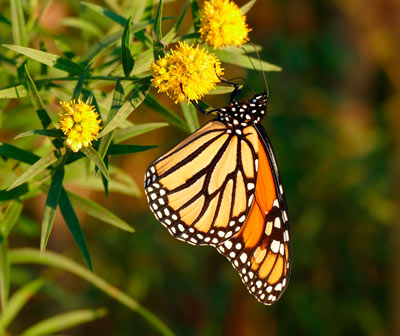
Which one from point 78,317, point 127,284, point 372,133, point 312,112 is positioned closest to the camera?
point 78,317

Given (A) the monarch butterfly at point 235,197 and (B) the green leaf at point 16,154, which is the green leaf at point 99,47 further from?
(A) the monarch butterfly at point 235,197

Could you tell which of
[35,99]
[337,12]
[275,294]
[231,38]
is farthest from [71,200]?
[337,12]

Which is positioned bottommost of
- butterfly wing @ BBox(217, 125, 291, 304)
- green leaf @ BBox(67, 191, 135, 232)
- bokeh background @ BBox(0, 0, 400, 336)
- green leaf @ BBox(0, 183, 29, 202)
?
bokeh background @ BBox(0, 0, 400, 336)

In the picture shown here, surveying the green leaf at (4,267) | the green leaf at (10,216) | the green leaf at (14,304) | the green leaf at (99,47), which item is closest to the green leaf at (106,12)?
the green leaf at (99,47)

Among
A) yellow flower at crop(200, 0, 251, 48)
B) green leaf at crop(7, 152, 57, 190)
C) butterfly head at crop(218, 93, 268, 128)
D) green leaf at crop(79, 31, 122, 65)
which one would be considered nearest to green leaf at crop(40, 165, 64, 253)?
green leaf at crop(7, 152, 57, 190)

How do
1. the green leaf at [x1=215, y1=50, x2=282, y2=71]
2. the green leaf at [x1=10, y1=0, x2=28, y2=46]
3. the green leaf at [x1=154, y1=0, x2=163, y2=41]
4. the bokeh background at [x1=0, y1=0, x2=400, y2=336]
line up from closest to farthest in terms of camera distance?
1. the green leaf at [x1=154, y1=0, x2=163, y2=41]
2. the green leaf at [x1=10, y1=0, x2=28, y2=46]
3. the green leaf at [x1=215, y1=50, x2=282, y2=71]
4. the bokeh background at [x1=0, y1=0, x2=400, y2=336]

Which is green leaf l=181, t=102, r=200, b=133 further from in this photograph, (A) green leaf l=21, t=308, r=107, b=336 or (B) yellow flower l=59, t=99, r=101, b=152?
(A) green leaf l=21, t=308, r=107, b=336

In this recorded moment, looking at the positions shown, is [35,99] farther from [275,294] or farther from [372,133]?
[372,133]
